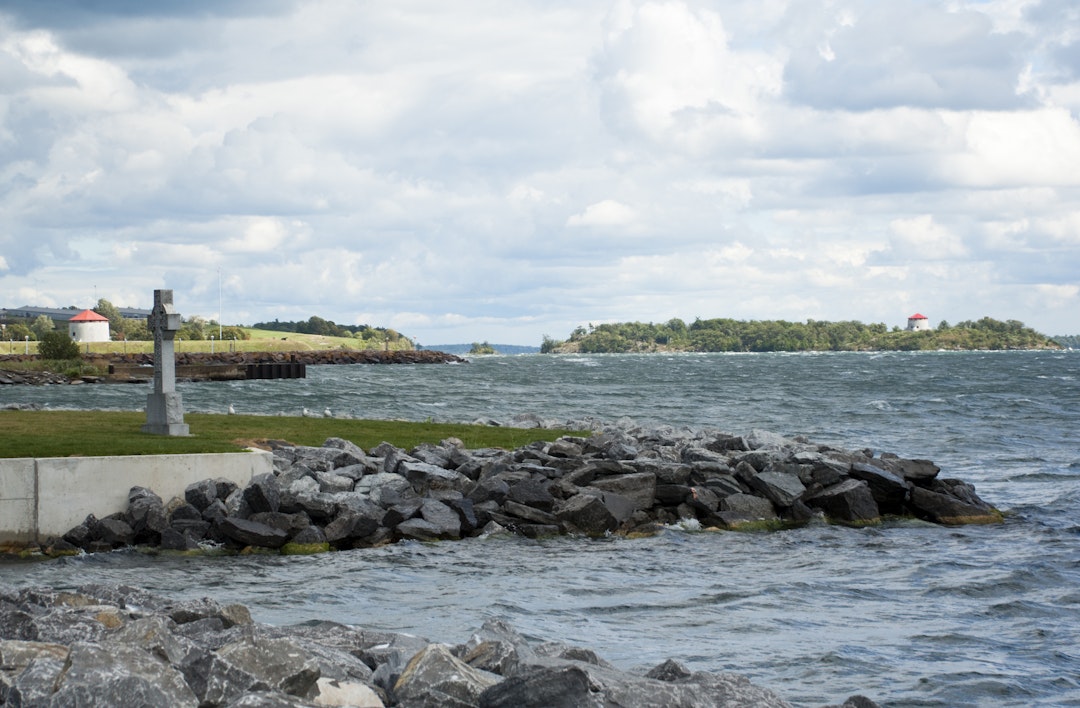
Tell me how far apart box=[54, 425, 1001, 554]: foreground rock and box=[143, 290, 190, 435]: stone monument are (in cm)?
183

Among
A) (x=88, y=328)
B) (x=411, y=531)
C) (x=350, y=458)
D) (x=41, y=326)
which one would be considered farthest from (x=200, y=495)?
(x=41, y=326)

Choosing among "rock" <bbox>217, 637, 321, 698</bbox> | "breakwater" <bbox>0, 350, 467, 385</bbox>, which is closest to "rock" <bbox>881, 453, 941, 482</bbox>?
"rock" <bbox>217, 637, 321, 698</bbox>

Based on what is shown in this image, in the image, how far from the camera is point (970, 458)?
88.8ft

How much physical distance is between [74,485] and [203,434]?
202 inches

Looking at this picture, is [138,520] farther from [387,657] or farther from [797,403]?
[797,403]

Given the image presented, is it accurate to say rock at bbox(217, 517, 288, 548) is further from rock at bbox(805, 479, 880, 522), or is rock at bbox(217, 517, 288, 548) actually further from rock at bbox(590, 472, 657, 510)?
rock at bbox(805, 479, 880, 522)

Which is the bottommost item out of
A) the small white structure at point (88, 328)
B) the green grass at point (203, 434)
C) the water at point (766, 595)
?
the water at point (766, 595)

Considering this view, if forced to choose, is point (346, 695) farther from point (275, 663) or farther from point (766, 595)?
point (766, 595)

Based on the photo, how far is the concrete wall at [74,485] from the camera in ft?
46.2

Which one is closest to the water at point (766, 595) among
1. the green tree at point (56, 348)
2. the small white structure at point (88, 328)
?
the green tree at point (56, 348)

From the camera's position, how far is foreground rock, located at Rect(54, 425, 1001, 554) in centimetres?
1452

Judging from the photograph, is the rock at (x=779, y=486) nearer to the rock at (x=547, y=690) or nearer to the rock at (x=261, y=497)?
the rock at (x=261, y=497)

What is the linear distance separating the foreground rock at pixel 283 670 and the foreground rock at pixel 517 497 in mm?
6050

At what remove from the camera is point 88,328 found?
126 metres
